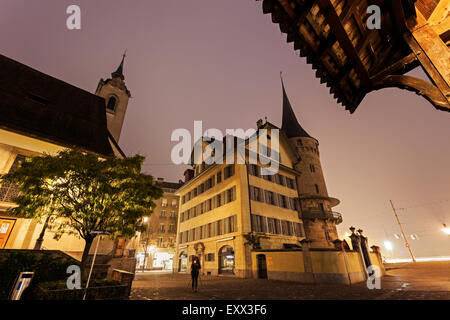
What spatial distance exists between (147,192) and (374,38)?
8.95m

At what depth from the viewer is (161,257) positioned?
129ft

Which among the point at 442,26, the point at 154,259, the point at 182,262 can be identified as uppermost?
the point at 442,26

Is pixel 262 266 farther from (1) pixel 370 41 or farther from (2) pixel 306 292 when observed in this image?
(1) pixel 370 41

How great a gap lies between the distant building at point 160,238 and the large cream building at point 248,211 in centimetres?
1361

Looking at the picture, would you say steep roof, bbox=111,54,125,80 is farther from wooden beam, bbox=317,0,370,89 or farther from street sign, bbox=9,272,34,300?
wooden beam, bbox=317,0,370,89

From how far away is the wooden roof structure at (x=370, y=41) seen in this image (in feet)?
7.14

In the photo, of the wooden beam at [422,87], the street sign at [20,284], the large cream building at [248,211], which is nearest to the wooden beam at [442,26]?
the wooden beam at [422,87]

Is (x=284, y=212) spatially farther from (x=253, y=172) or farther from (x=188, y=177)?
(x=188, y=177)

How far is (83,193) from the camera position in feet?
26.9

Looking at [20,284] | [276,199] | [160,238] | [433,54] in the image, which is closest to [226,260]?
[276,199]

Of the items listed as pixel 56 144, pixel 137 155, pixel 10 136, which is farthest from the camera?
pixel 56 144

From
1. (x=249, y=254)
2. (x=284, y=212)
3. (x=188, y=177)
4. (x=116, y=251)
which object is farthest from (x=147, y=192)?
(x=188, y=177)

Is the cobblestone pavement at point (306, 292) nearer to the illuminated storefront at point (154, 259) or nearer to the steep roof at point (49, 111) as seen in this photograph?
the steep roof at point (49, 111)

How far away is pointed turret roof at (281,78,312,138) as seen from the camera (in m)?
32.5
